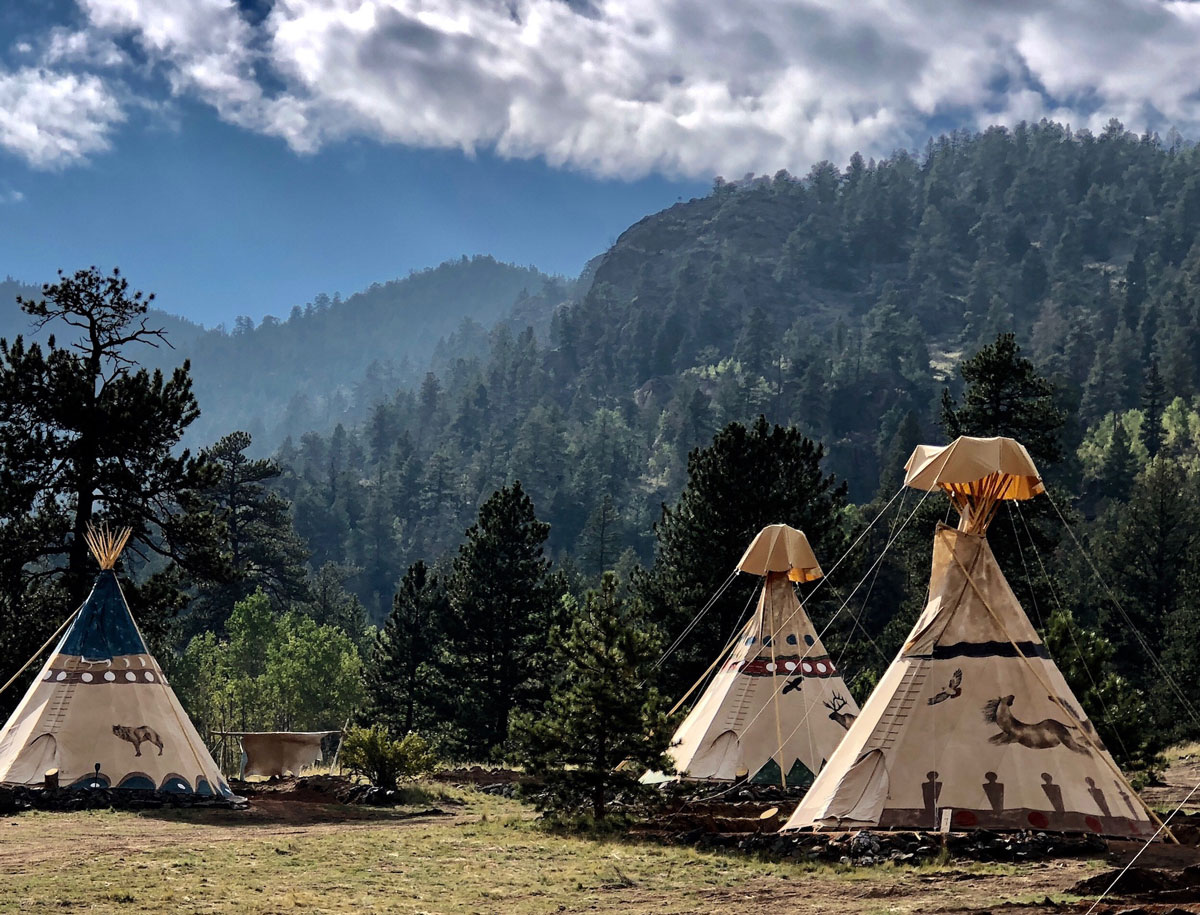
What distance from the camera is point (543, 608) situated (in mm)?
44188

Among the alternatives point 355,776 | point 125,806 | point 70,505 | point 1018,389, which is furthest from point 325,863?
point 1018,389

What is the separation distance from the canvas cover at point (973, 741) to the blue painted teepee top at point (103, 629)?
1458cm

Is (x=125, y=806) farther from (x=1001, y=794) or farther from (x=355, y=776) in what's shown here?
Result: (x=1001, y=794)

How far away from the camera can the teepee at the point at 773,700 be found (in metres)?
27.7

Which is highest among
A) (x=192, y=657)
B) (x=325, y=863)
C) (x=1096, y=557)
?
(x=1096, y=557)

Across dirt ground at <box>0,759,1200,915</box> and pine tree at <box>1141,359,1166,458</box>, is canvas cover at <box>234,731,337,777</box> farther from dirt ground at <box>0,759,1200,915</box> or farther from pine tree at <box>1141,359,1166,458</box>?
pine tree at <box>1141,359,1166,458</box>

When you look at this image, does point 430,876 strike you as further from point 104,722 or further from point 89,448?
point 89,448

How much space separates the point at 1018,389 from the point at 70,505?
28613 millimetres

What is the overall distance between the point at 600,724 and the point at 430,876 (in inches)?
214

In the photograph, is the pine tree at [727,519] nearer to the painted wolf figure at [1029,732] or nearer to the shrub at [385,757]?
the shrub at [385,757]

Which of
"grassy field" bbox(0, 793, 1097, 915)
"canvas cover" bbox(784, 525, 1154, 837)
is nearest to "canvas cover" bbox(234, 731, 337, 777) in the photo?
"grassy field" bbox(0, 793, 1097, 915)

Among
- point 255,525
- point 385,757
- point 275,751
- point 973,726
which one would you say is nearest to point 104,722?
point 385,757

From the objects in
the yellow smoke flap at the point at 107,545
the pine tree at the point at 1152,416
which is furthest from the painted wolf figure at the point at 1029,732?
the pine tree at the point at 1152,416

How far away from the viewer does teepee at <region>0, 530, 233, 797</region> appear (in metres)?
25.1
